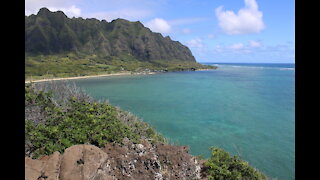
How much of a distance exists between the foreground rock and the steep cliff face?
486ft

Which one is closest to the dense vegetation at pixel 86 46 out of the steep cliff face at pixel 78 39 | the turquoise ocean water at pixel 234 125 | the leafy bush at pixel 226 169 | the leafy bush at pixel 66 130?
the steep cliff face at pixel 78 39

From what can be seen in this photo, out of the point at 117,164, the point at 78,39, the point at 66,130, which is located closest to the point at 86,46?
the point at 78,39

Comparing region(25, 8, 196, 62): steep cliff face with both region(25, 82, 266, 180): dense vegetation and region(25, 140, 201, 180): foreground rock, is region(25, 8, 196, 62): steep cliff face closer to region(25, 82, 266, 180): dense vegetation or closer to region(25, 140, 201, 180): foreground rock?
region(25, 82, 266, 180): dense vegetation

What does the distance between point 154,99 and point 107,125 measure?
1461 inches

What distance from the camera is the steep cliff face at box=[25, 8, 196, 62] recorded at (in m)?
148

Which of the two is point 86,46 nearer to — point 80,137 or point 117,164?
point 80,137

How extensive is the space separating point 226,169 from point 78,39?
171356 millimetres

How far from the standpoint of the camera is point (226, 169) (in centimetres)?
1162
